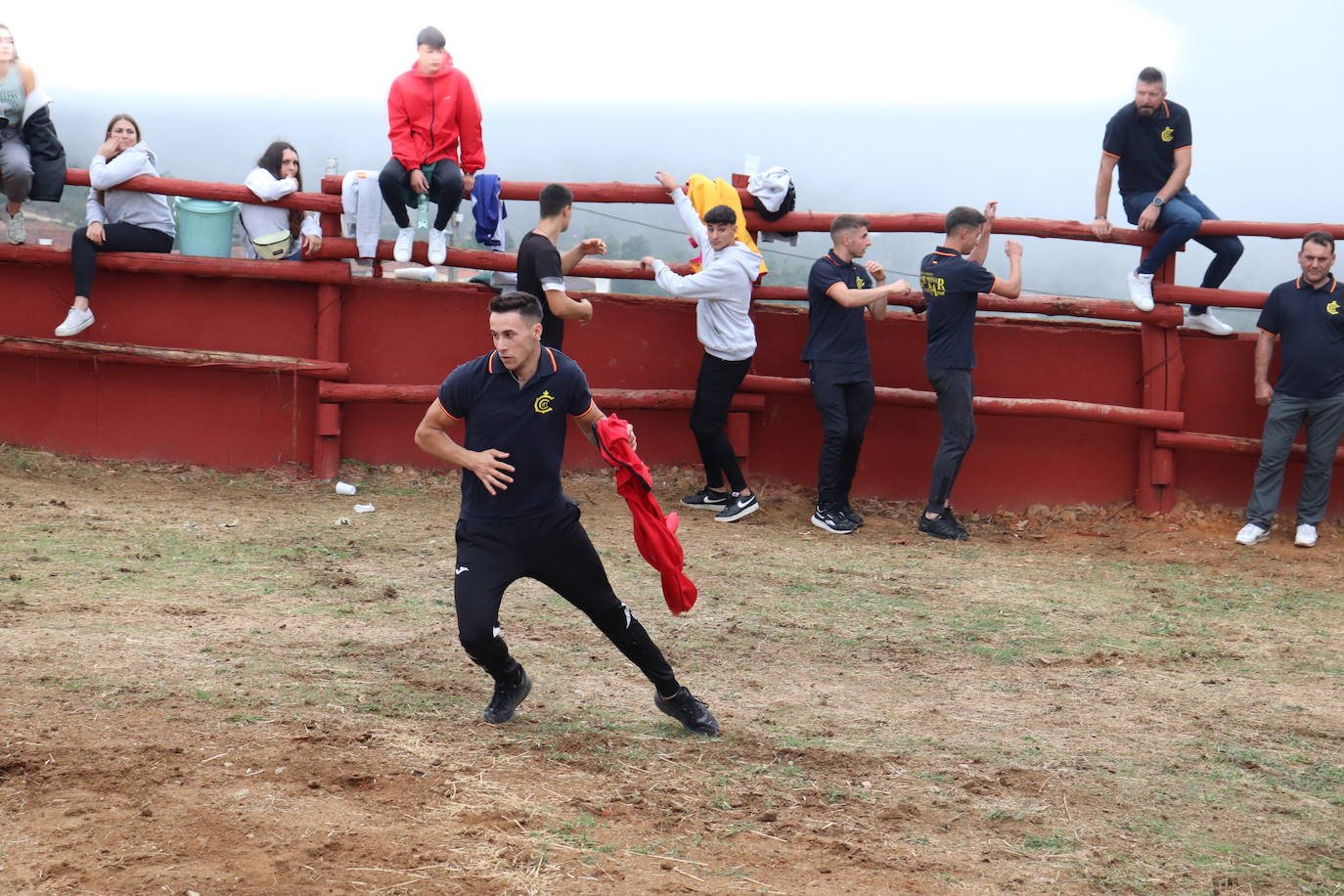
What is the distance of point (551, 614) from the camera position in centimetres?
793

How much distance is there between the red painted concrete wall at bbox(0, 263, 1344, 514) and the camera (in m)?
10.9

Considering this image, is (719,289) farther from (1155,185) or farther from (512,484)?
(512,484)

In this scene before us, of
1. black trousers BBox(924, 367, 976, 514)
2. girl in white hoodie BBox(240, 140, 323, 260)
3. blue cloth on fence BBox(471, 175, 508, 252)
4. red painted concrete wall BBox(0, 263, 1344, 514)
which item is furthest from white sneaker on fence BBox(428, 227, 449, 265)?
black trousers BBox(924, 367, 976, 514)

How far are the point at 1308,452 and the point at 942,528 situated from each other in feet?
9.02

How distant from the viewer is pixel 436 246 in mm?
10688

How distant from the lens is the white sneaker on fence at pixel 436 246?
35.0 ft

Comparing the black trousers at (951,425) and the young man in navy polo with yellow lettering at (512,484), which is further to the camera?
the black trousers at (951,425)

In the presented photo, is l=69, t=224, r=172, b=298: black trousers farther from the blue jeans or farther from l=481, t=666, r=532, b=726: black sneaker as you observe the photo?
the blue jeans

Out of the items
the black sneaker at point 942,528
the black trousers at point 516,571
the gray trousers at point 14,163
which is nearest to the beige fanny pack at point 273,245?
the gray trousers at point 14,163

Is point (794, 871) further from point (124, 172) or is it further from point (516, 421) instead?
point (124, 172)

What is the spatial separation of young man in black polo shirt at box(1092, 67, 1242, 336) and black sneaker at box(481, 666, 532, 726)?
6.76 metres

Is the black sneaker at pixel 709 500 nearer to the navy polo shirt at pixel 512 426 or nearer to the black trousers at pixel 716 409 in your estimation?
the black trousers at pixel 716 409

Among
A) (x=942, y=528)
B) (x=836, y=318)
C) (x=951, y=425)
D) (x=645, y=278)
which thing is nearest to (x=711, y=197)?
(x=645, y=278)

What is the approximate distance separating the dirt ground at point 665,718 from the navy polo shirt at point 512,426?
100 cm
